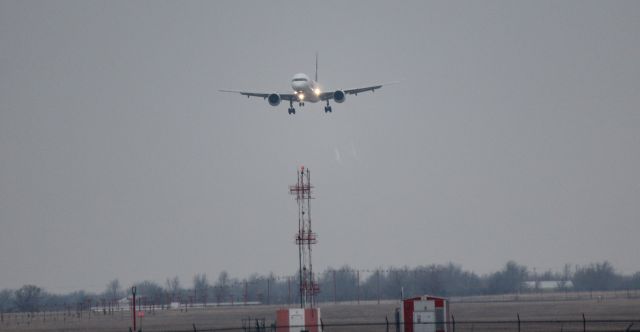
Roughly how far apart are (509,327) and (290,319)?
23.8 meters

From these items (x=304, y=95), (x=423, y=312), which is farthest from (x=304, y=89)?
(x=423, y=312)

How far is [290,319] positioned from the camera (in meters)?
58.0

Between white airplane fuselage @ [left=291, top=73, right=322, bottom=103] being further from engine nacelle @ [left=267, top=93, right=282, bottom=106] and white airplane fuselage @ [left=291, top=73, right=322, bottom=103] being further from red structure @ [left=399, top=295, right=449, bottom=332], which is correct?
red structure @ [left=399, top=295, right=449, bottom=332]

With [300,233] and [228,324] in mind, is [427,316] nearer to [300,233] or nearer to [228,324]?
[300,233]

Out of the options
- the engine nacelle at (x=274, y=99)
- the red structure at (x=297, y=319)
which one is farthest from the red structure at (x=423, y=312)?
the engine nacelle at (x=274, y=99)

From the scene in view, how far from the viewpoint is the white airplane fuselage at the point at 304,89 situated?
110 m

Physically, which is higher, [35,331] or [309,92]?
[309,92]

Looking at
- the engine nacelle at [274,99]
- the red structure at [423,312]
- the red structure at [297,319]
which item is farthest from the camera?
the engine nacelle at [274,99]

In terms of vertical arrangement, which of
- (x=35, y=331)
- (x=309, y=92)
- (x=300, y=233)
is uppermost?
(x=309, y=92)

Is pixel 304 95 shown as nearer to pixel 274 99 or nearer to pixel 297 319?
pixel 274 99

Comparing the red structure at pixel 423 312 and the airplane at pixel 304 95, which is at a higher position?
the airplane at pixel 304 95

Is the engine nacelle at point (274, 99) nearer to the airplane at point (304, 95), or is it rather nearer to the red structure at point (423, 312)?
the airplane at point (304, 95)

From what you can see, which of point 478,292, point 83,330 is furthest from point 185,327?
point 478,292

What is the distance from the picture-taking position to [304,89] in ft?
362
